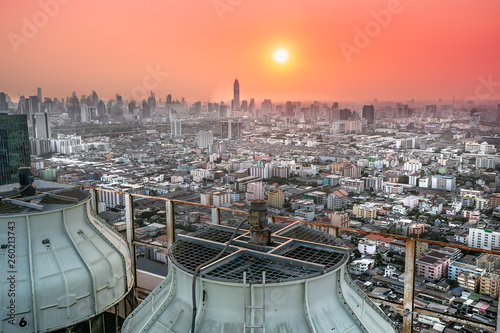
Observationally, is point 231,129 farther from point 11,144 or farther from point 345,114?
point 11,144

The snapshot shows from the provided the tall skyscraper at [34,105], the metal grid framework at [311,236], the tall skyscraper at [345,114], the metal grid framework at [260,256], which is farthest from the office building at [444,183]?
the tall skyscraper at [34,105]

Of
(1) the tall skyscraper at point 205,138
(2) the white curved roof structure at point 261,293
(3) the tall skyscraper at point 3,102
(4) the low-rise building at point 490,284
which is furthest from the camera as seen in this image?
(1) the tall skyscraper at point 205,138

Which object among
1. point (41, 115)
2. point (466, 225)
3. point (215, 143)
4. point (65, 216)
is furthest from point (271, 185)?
point (65, 216)

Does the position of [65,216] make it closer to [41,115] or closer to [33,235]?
[33,235]

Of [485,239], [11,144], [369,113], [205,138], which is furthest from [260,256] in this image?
[369,113]

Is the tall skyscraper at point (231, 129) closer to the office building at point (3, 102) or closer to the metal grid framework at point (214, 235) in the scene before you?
the office building at point (3, 102)

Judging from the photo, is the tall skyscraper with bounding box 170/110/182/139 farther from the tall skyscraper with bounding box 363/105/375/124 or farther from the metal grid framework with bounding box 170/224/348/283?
the metal grid framework with bounding box 170/224/348/283
